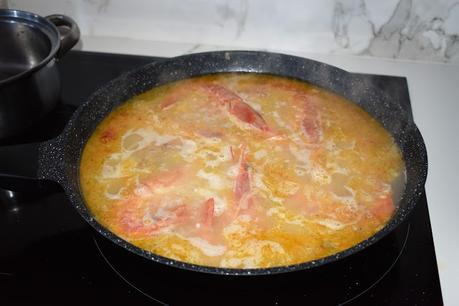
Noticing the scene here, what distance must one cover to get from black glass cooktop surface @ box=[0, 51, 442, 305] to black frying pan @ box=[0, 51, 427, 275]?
0.15 ft

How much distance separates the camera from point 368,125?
1504 millimetres

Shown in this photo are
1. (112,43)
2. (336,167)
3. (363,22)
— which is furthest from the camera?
(112,43)

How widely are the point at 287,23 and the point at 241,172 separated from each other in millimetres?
722

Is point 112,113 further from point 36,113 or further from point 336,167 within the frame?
point 336,167

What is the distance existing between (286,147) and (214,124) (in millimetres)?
221

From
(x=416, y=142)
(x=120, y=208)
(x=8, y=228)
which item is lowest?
(x=8, y=228)

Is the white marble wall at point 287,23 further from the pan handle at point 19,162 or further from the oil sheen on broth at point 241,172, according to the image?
the pan handle at point 19,162

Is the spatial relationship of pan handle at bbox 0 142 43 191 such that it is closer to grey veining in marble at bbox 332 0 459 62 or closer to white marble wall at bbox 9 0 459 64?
white marble wall at bbox 9 0 459 64

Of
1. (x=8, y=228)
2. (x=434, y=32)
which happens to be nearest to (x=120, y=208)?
(x=8, y=228)

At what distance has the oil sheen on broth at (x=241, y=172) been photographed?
1.18 meters

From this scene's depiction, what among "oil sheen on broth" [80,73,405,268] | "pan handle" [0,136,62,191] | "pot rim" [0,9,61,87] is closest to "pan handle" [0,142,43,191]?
"pan handle" [0,136,62,191]

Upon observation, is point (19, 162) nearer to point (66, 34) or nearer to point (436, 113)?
point (66, 34)

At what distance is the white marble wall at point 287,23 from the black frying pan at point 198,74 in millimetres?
264

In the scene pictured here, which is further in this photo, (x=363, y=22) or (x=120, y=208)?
(x=363, y=22)
